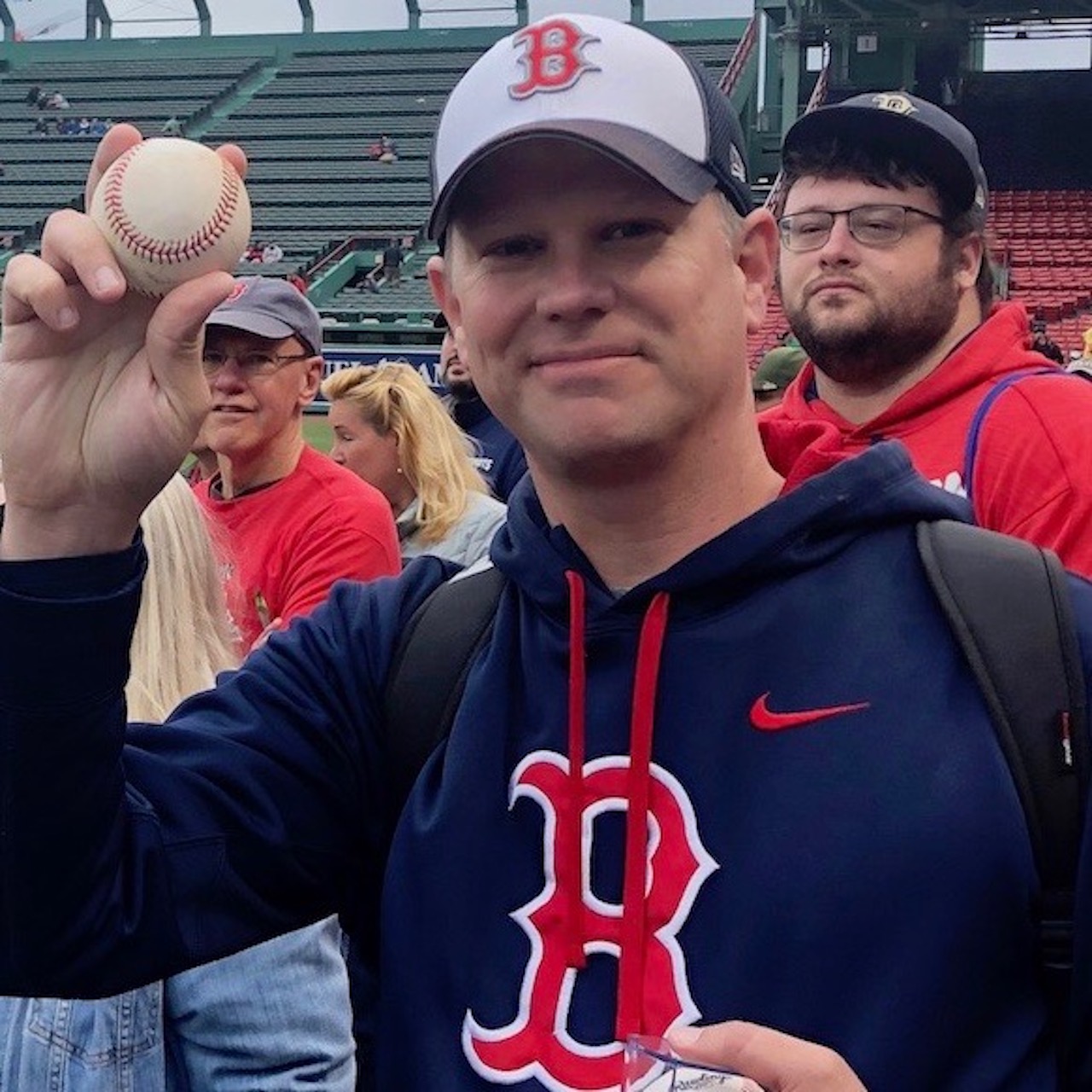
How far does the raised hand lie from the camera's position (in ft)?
3.99

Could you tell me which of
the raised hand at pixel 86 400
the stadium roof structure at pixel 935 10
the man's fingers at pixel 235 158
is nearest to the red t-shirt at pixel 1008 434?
the man's fingers at pixel 235 158

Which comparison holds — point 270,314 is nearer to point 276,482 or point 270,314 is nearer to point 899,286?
point 276,482

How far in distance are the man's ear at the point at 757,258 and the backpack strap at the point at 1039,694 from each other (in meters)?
0.33

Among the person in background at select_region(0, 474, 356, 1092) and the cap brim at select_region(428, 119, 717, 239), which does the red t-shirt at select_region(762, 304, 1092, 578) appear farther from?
the person in background at select_region(0, 474, 356, 1092)

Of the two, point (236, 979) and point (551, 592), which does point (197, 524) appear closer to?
point (236, 979)

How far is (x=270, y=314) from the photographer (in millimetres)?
3469

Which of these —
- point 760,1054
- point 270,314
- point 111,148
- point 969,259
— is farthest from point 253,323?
point 760,1054

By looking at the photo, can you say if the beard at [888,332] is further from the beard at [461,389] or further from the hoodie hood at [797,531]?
the beard at [461,389]

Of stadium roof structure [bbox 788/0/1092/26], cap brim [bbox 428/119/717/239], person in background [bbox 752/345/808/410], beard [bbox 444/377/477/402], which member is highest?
→ stadium roof structure [bbox 788/0/1092/26]

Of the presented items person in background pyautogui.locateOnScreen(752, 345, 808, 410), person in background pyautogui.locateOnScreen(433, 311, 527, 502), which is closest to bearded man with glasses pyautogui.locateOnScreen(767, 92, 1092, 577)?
person in background pyautogui.locateOnScreen(433, 311, 527, 502)

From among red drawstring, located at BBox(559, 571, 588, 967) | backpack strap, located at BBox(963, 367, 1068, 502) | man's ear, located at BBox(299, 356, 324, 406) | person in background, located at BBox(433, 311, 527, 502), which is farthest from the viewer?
person in background, located at BBox(433, 311, 527, 502)

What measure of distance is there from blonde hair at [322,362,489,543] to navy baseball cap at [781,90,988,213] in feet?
5.63

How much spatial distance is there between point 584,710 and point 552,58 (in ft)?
1.87

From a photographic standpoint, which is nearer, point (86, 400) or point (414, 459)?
point (86, 400)
